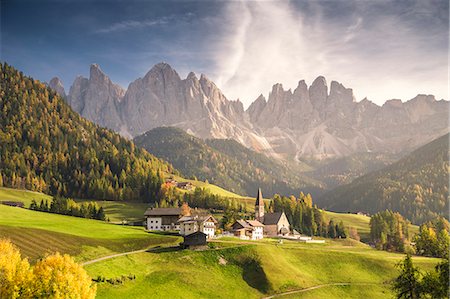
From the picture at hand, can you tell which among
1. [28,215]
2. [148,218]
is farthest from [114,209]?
[28,215]

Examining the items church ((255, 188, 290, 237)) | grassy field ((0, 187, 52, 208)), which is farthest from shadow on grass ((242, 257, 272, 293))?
grassy field ((0, 187, 52, 208))

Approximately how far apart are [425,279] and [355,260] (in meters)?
52.8

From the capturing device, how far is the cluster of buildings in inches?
5194

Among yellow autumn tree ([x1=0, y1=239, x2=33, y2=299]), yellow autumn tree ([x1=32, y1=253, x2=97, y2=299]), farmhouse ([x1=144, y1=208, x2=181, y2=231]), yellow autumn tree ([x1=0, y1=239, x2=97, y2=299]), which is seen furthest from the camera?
farmhouse ([x1=144, y1=208, x2=181, y2=231])

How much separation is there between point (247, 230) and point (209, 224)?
14.1m

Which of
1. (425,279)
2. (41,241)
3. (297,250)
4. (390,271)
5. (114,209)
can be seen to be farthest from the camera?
(114,209)

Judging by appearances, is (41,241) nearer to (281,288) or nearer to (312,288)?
(281,288)

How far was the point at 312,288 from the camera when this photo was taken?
3848 inches

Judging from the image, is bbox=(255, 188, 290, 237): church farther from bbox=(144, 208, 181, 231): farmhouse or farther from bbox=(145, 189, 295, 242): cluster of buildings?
bbox=(144, 208, 181, 231): farmhouse

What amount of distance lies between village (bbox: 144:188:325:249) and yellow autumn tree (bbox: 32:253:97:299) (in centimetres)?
6146

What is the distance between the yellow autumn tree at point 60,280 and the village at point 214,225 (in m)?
61.5

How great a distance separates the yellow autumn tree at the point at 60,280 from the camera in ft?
201

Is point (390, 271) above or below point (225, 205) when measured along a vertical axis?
below

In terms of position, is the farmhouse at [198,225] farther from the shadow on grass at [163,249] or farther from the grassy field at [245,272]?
the shadow on grass at [163,249]
